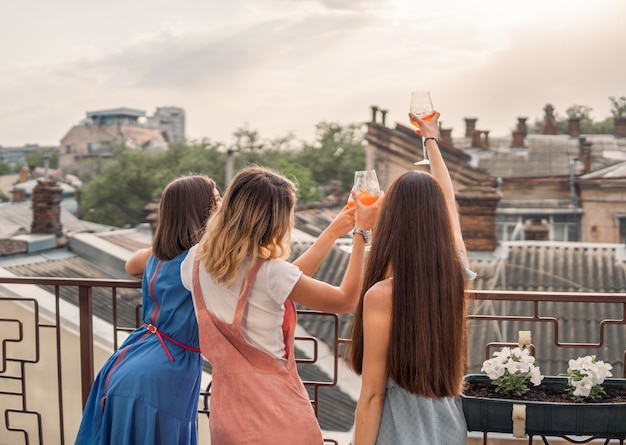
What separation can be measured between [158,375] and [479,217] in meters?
9.16

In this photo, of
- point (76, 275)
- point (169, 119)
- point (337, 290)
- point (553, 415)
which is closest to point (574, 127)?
point (76, 275)

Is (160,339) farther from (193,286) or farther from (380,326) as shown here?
(380,326)

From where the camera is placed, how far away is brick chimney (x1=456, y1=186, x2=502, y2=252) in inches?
444

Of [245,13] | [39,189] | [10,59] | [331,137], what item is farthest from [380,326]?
[10,59]

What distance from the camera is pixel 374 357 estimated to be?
2143 millimetres

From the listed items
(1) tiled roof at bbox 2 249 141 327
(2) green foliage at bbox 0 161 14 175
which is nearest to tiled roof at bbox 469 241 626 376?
(1) tiled roof at bbox 2 249 141 327

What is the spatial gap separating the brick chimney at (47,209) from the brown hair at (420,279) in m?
12.2

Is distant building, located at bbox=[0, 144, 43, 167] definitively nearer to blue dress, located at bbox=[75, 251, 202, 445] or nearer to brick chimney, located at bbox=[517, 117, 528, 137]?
brick chimney, located at bbox=[517, 117, 528, 137]

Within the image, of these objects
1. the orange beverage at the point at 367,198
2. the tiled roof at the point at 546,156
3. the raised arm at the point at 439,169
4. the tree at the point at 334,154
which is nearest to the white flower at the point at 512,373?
the raised arm at the point at 439,169

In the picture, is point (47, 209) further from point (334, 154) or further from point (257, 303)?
point (334, 154)

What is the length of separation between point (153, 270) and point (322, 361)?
22.0ft

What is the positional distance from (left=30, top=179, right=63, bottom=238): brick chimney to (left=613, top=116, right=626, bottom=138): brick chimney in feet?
74.1

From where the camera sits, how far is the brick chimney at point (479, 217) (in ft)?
37.0

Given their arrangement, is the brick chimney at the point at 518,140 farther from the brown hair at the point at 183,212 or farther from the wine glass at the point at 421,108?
the brown hair at the point at 183,212
